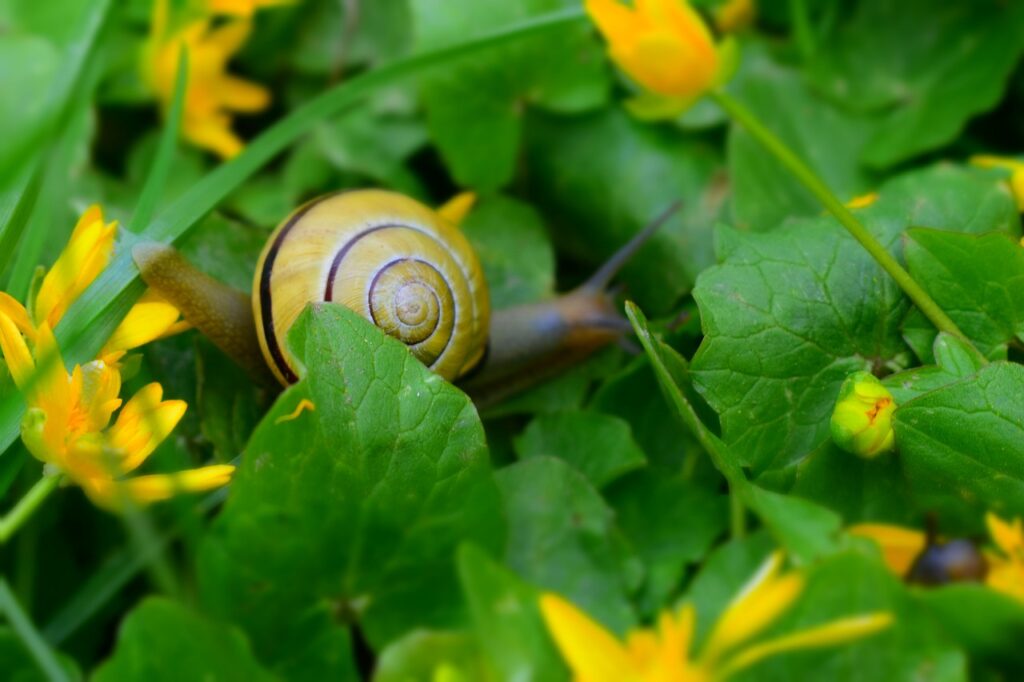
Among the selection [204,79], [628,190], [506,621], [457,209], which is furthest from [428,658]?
[204,79]

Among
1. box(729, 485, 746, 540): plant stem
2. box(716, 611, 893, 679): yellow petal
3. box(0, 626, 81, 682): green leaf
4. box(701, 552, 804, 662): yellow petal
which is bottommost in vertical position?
box(729, 485, 746, 540): plant stem

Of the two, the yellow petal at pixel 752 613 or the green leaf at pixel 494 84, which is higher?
the green leaf at pixel 494 84

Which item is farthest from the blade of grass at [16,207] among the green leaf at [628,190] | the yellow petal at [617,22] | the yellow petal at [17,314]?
the green leaf at [628,190]

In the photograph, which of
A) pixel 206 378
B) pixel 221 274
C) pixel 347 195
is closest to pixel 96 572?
pixel 206 378

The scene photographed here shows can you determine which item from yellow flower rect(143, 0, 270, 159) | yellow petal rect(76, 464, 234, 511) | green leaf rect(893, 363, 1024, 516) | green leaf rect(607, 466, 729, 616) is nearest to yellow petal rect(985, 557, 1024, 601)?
green leaf rect(893, 363, 1024, 516)

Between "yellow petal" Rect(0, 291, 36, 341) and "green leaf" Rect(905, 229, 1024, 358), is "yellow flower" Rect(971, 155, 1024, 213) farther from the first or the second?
"yellow petal" Rect(0, 291, 36, 341)

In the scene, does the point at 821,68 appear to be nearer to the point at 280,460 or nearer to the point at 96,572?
the point at 280,460

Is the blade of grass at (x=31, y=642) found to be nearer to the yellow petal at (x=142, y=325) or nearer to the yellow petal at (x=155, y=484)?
the yellow petal at (x=155, y=484)
